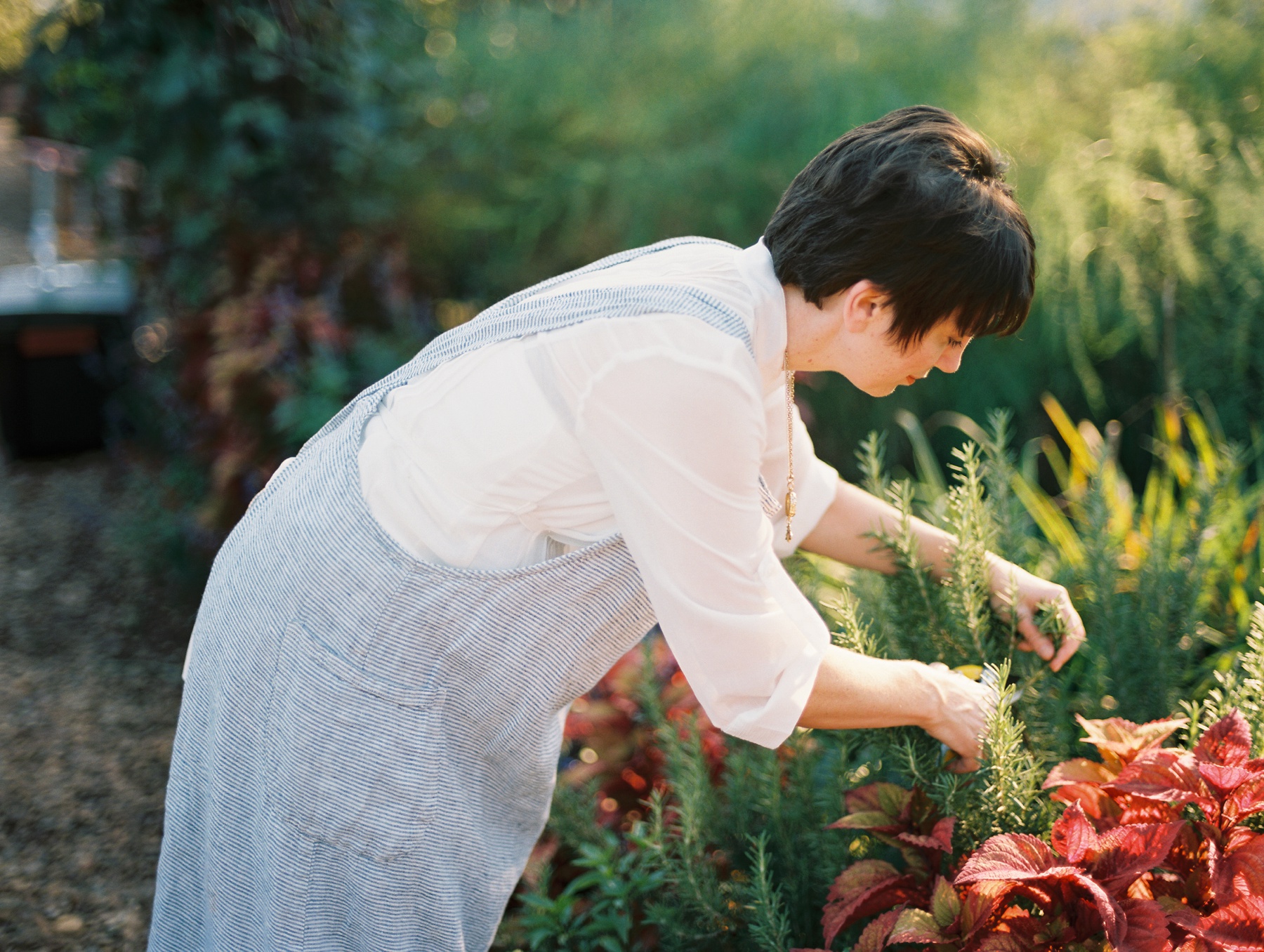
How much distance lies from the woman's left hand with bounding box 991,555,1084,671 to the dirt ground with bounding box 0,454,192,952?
1935 millimetres

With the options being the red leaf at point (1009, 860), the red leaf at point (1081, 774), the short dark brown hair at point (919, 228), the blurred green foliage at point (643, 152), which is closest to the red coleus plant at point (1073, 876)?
the red leaf at point (1009, 860)

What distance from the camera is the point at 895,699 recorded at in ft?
3.83

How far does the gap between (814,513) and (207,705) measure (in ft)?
3.13

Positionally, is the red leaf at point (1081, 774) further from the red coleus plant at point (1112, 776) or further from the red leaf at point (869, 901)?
the red leaf at point (869, 901)

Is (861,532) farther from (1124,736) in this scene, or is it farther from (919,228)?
(919,228)

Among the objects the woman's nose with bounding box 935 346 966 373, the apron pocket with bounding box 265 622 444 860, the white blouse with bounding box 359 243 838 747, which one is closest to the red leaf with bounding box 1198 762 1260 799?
the white blouse with bounding box 359 243 838 747

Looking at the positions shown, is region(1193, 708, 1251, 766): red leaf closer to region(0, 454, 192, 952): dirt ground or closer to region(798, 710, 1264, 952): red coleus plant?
region(798, 710, 1264, 952): red coleus plant

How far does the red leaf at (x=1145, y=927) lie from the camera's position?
100 cm

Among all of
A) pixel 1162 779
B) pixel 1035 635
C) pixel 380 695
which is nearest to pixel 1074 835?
pixel 1162 779

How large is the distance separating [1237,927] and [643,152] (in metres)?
3.52

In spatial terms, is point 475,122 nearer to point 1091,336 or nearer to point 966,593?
point 1091,336

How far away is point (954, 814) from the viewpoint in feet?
4.33

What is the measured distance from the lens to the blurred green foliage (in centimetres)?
318

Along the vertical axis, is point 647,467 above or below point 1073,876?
above
